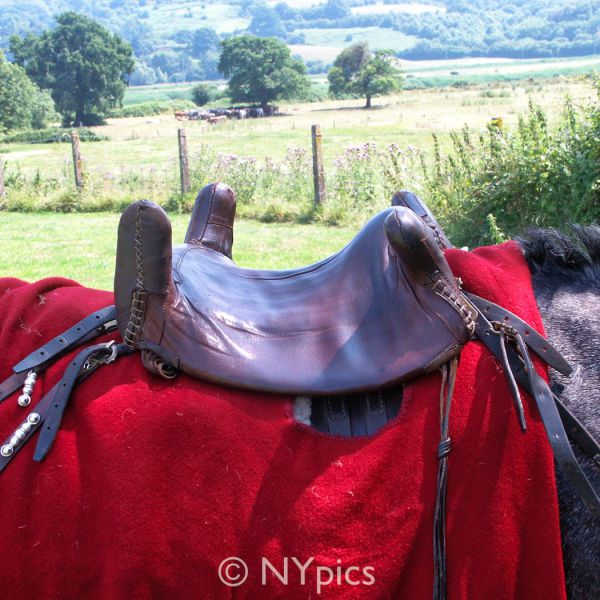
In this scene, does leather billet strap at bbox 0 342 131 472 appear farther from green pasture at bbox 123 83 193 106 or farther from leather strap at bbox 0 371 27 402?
green pasture at bbox 123 83 193 106

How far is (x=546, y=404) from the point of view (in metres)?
1.47

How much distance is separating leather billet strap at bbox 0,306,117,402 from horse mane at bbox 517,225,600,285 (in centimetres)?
106

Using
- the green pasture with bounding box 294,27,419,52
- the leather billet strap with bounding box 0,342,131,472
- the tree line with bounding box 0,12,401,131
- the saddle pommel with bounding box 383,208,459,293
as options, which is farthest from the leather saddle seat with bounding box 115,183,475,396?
the green pasture with bounding box 294,27,419,52

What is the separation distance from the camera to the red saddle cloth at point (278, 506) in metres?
1.42

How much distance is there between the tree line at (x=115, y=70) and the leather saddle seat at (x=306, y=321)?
188ft

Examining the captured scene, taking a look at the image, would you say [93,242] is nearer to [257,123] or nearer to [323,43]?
[257,123]

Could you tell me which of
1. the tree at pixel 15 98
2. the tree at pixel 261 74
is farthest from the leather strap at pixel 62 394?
the tree at pixel 261 74

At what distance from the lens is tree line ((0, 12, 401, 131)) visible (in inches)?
Result: 2352

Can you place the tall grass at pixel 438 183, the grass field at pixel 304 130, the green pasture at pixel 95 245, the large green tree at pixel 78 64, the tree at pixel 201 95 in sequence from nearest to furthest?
the tall grass at pixel 438 183
the green pasture at pixel 95 245
the grass field at pixel 304 130
the large green tree at pixel 78 64
the tree at pixel 201 95

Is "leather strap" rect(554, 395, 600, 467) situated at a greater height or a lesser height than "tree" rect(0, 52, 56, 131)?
lesser

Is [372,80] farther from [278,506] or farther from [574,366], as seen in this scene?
[278,506]

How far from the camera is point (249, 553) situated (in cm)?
143

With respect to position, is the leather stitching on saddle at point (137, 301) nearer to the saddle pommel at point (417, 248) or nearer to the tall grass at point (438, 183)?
the saddle pommel at point (417, 248)

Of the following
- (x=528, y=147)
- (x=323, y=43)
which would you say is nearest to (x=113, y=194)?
(x=528, y=147)
